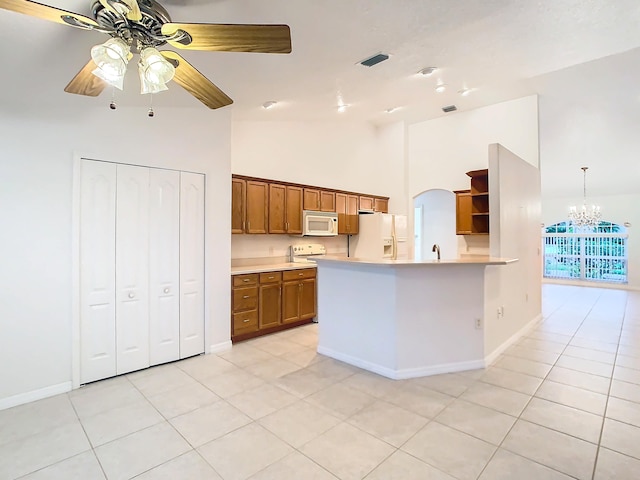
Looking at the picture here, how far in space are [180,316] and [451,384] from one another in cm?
281

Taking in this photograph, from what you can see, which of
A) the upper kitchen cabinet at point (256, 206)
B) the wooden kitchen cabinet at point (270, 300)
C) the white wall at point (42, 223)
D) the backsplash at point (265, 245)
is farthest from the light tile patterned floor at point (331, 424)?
the upper kitchen cabinet at point (256, 206)

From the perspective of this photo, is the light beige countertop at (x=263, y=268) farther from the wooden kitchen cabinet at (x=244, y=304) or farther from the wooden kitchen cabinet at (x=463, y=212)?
the wooden kitchen cabinet at (x=463, y=212)

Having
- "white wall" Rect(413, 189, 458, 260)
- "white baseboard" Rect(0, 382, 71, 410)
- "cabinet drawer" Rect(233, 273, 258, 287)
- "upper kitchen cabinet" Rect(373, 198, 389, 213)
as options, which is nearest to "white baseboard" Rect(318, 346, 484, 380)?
"cabinet drawer" Rect(233, 273, 258, 287)

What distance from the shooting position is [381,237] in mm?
6109

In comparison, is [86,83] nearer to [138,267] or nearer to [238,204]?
[138,267]

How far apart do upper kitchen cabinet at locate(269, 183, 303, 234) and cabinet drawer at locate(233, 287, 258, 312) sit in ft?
3.42

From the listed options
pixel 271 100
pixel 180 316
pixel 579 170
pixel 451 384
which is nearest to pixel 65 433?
pixel 180 316

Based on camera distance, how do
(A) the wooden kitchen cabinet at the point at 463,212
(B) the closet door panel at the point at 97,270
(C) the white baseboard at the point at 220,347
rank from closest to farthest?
(B) the closet door panel at the point at 97,270 < (C) the white baseboard at the point at 220,347 < (A) the wooden kitchen cabinet at the point at 463,212

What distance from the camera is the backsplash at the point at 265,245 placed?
4828 millimetres

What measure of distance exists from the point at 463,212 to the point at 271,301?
3550mm

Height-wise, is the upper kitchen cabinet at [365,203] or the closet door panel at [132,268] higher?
the upper kitchen cabinet at [365,203]

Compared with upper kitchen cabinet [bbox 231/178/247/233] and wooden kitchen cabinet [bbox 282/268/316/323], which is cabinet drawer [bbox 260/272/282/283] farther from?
upper kitchen cabinet [bbox 231/178/247/233]

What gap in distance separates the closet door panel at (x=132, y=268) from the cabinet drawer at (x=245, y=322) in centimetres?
103

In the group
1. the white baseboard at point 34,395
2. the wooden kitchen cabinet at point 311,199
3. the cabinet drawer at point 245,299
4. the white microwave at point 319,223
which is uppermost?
the wooden kitchen cabinet at point 311,199
